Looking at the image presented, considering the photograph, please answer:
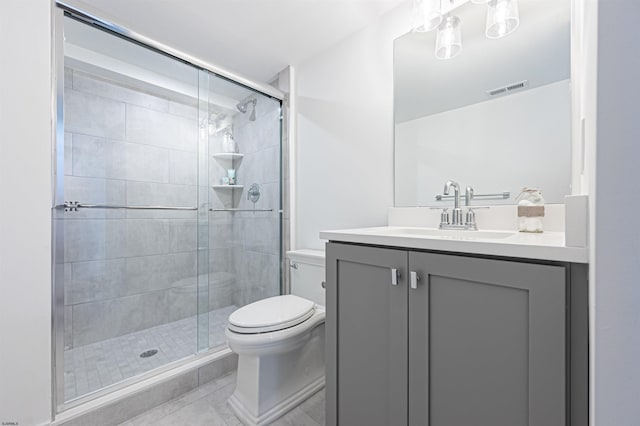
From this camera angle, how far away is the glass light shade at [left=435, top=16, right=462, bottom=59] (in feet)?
4.31

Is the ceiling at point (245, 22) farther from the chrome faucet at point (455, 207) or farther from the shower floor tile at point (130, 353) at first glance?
the shower floor tile at point (130, 353)

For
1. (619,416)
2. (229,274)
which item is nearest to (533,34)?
(619,416)

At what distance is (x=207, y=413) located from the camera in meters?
1.35

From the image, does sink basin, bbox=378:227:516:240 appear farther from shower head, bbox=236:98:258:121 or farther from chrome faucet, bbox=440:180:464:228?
shower head, bbox=236:98:258:121

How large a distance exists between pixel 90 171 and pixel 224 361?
5.33ft

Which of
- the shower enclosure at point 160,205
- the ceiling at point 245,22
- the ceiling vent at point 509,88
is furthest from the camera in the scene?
the shower enclosure at point 160,205

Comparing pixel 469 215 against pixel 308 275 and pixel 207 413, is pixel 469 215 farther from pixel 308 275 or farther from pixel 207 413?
pixel 207 413

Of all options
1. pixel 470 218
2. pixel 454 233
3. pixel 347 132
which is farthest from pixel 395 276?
pixel 347 132

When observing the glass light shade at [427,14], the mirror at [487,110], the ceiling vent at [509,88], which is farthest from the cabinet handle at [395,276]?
the glass light shade at [427,14]

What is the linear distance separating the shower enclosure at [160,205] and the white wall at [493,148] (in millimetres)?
1162

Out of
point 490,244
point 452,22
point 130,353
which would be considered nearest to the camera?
point 490,244

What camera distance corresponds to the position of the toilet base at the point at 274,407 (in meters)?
1.28

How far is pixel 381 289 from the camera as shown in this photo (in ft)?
3.03

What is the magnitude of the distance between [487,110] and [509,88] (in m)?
0.11
